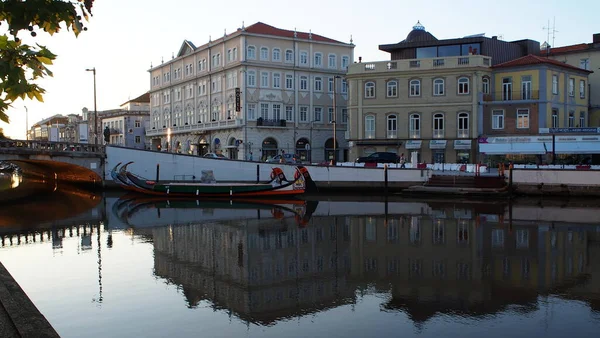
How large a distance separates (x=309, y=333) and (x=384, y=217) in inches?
714

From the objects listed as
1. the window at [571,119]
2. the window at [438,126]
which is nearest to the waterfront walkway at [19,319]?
the window at [438,126]

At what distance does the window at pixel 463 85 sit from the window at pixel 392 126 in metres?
5.97

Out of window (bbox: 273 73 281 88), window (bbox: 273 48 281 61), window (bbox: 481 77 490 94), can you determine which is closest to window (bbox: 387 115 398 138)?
window (bbox: 481 77 490 94)

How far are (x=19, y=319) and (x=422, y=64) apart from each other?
43.9m

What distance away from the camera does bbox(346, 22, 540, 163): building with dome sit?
4697 centimetres

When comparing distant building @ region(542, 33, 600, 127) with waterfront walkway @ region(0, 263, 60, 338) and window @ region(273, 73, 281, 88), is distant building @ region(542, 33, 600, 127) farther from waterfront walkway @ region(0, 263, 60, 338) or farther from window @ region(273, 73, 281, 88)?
waterfront walkway @ region(0, 263, 60, 338)

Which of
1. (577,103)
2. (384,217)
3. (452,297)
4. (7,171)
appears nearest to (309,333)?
(452,297)

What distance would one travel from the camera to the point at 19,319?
8320 mm

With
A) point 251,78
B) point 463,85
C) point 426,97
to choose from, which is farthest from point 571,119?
point 251,78

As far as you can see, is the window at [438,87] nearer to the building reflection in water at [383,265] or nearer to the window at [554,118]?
the window at [554,118]

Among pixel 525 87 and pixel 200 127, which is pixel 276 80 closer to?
pixel 200 127

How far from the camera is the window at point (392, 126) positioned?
4947 centimetres

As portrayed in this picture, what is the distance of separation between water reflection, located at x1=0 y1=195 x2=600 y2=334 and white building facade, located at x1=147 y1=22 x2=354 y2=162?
2409cm

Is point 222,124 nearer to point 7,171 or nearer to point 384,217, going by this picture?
point 384,217
